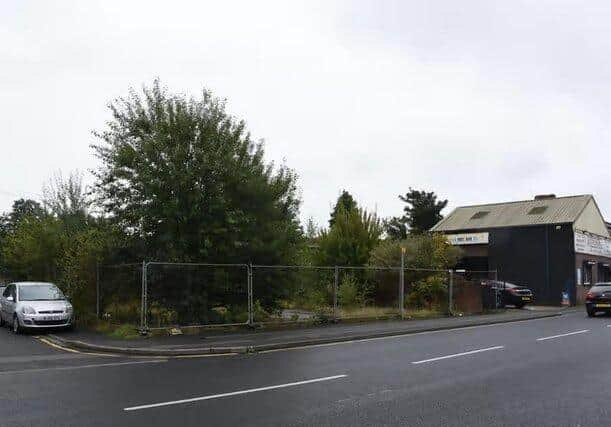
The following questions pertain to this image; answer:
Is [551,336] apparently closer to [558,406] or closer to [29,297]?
[558,406]

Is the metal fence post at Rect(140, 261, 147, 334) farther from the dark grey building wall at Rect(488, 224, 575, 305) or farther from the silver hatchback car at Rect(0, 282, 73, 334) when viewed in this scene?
the dark grey building wall at Rect(488, 224, 575, 305)

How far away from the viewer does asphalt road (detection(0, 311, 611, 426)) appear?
23.8 ft

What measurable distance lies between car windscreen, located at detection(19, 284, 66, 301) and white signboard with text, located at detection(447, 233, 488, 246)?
94.5 ft

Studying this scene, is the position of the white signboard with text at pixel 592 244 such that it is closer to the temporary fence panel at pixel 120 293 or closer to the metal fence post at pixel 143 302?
the temporary fence panel at pixel 120 293

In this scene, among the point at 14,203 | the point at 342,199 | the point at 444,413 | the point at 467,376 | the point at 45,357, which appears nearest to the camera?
the point at 444,413

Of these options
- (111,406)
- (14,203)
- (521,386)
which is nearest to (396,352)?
(521,386)

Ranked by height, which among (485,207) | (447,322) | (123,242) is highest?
(485,207)

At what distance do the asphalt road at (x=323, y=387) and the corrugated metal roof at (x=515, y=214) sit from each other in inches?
1069

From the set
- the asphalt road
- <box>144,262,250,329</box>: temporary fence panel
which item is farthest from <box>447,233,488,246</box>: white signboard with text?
the asphalt road

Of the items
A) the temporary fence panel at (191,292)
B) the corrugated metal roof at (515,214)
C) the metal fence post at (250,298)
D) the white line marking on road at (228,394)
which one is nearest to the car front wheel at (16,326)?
the temporary fence panel at (191,292)

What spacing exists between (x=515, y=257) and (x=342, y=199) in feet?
76.2

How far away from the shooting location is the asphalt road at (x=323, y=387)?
7.27 meters

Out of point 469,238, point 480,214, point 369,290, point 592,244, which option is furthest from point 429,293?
point 480,214

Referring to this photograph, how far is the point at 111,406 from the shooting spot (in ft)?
26.2
